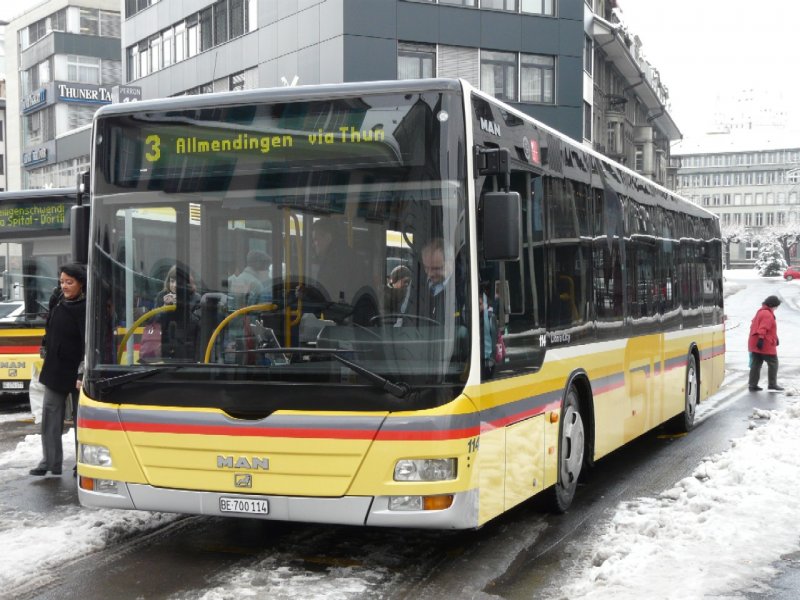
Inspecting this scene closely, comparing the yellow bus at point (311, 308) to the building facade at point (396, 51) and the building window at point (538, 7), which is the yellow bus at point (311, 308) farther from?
the building window at point (538, 7)

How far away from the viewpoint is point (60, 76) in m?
65.0

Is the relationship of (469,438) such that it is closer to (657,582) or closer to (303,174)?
(657,582)

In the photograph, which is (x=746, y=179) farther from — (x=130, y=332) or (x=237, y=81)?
(x=130, y=332)

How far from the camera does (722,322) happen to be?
17016 millimetres

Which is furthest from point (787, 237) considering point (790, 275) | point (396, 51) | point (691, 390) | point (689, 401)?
point (689, 401)

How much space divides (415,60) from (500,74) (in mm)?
3427

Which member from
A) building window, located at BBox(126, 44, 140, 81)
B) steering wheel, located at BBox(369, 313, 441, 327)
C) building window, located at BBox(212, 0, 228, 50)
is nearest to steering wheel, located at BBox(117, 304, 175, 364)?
steering wheel, located at BBox(369, 313, 441, 327)

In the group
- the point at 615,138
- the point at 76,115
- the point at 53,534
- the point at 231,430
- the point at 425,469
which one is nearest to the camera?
the point at 425,469

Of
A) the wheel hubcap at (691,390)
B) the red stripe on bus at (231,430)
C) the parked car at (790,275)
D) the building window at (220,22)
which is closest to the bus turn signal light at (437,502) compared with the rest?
the red stripe on bus at (231,430)

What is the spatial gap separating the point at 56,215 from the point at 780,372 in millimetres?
16128

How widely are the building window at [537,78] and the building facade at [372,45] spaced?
0.03 m

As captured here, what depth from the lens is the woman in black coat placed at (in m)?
9.47

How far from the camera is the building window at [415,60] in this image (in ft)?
116

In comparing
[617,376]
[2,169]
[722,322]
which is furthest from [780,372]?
[2,169]
